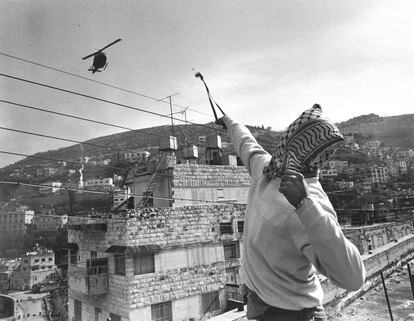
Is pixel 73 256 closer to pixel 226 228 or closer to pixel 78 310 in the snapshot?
pixel 78 310

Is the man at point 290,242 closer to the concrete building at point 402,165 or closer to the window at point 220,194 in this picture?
the window at point 220,194

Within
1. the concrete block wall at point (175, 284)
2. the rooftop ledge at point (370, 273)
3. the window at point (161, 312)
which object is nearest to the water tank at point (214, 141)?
the concrete block wall at point (175, 284)

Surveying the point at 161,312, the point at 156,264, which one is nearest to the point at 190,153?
the point at 156,264

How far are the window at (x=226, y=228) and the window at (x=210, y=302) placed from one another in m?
3.82

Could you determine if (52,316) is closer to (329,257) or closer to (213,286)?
(213,286)

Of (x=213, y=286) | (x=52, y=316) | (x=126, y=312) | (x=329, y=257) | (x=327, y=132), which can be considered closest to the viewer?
(x=329, y=257)

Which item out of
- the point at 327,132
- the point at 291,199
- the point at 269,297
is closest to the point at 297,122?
the point at 327,132

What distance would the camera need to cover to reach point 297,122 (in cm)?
204

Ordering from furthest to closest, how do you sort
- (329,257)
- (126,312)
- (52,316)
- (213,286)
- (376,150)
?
1. (376,150)
2. (52,316)
3. (213,286)
4. (126,312)
5. (329,257)

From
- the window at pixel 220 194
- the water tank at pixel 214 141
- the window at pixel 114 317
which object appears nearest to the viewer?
the window at pixel 114 317

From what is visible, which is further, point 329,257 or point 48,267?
point 48,267

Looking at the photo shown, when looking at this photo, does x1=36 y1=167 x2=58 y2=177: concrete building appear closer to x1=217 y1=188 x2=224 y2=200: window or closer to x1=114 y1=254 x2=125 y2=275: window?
x1=217 y1=188 x2=224 y2=200: window

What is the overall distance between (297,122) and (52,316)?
3020 inches

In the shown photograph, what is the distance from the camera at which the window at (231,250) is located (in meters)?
20.7
